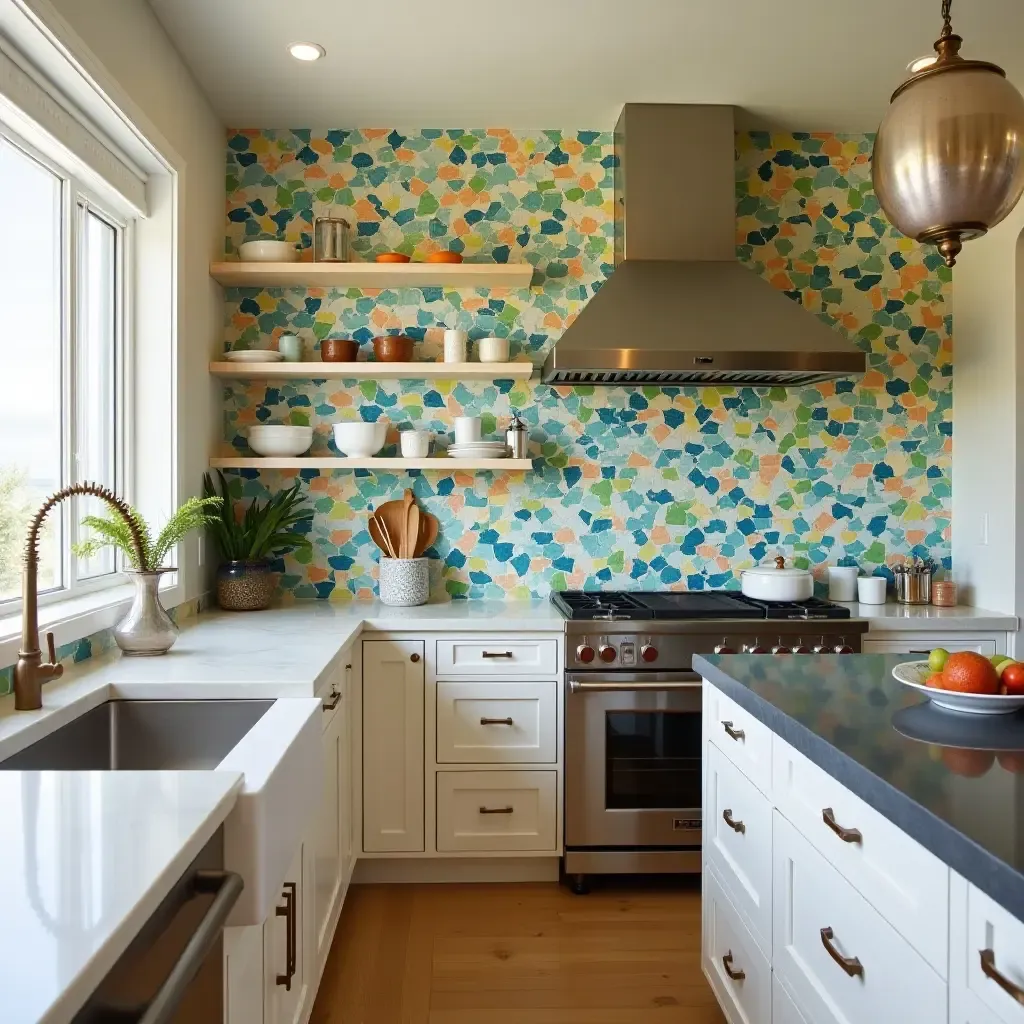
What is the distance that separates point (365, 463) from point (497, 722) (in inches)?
41.7

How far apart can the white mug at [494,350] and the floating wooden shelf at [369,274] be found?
0.24 m

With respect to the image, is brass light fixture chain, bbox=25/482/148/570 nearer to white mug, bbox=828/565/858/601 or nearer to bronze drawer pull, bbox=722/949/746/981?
bronze drawer pull, bbox=722/949/746/981

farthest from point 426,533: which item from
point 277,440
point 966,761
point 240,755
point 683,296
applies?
point 966,761

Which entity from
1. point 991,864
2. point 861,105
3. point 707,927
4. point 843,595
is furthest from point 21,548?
point 861,105

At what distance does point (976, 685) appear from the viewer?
1.54m

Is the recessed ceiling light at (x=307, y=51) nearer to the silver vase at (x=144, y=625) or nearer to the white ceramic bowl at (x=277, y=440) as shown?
the white ceramic bowl at (x=277, y=440)

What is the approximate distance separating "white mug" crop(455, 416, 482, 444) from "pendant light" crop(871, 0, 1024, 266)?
6.95ft

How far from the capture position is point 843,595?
354 cm

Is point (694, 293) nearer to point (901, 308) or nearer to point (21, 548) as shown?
point (901, 308)

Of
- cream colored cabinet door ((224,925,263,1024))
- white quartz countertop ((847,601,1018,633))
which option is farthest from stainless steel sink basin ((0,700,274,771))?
white quartz countertop ((847,601,1018,633))

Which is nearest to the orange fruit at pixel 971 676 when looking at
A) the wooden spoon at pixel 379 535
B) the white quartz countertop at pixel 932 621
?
the white quartz countertop at pixel 932 621

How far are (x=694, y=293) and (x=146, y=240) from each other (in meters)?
1.88

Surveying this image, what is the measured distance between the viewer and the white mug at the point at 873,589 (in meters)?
3.43

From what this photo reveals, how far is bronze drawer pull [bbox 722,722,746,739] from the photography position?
1942 millimetres
